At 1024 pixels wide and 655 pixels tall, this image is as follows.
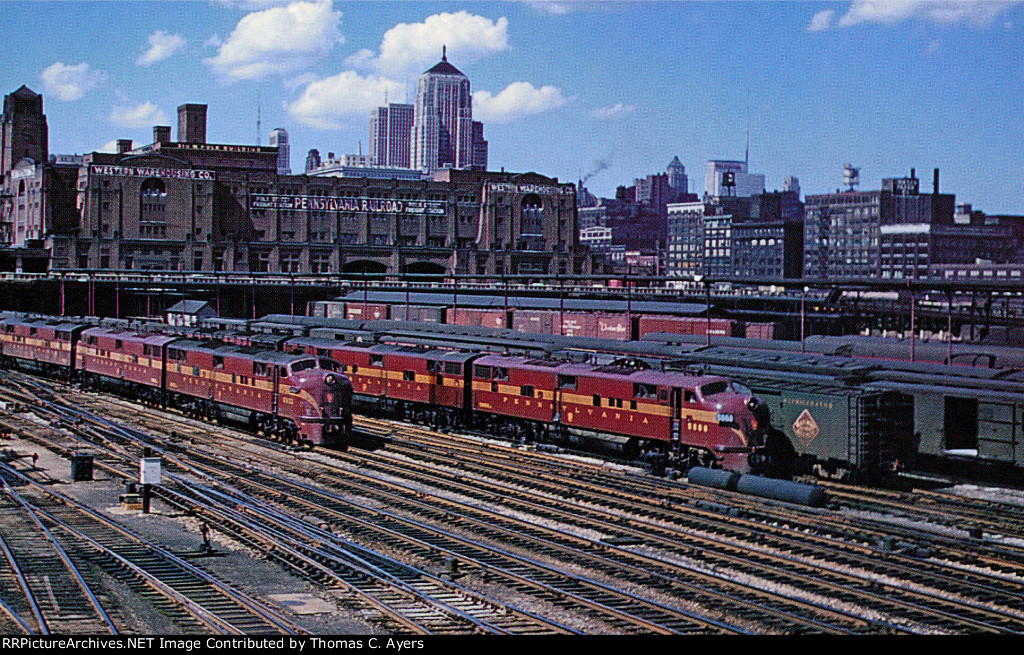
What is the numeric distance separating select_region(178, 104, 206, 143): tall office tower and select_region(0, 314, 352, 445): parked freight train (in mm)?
90299

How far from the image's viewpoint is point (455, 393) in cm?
4547

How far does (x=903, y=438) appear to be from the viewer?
114ft

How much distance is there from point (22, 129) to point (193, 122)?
23.7 m

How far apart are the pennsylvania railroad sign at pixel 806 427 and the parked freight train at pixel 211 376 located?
16.0 metres

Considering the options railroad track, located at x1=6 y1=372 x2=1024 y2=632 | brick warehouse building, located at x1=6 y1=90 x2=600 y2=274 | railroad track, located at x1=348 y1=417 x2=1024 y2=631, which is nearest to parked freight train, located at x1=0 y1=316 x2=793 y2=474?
railroad track, located at x1=6 y1=372 x2=1024 y2=632

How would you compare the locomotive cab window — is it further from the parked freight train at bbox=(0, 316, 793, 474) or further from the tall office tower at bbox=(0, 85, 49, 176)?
the tall office tower at bbox=(0, 85, 49, 176)

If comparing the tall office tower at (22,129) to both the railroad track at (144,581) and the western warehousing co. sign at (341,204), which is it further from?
the railroad track at (144,581)

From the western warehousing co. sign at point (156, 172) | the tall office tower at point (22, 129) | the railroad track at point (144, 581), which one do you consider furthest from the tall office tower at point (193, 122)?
the railroad track at point (144, 581)

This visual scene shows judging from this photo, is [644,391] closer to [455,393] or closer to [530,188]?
[455,393]

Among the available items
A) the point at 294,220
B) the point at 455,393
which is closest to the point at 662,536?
the point at 455,393

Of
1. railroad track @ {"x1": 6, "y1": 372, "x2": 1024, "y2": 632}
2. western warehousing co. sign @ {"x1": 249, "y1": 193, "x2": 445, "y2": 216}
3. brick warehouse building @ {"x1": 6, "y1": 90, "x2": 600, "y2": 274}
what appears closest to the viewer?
railroad track @ {"x1": 6, "y1": 372, "x2": 1024, "y2": 632}

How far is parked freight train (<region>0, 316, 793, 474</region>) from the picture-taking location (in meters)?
34.3
